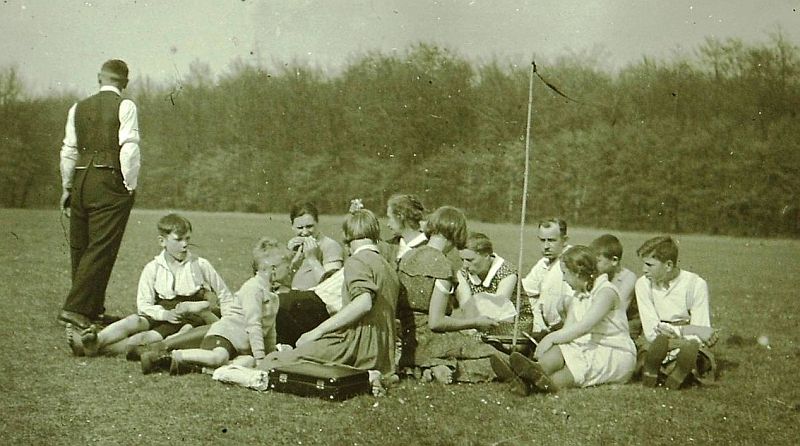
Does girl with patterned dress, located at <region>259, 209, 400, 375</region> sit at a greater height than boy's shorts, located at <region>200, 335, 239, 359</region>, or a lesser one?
greater

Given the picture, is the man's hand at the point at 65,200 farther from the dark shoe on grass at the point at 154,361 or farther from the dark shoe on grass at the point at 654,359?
the dark shoe on grass at the point at 654,359

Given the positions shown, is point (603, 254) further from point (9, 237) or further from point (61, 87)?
point (9, 237)

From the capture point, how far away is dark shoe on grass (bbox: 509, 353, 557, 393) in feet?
13.8

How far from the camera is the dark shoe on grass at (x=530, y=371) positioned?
165 inches

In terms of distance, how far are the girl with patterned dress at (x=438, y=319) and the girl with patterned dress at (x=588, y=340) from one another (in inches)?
14.3

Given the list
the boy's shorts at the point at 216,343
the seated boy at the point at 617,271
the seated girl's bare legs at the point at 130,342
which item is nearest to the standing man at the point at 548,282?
the seated boy at the point at 617,271

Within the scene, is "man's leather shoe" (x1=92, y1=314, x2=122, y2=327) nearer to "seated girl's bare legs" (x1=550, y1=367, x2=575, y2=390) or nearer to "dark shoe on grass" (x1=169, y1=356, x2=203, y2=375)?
"dark shoe on grass" (x1=169, y1=356, x2=203, y2=375)

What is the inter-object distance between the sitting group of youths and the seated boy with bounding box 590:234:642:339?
0.4 inches

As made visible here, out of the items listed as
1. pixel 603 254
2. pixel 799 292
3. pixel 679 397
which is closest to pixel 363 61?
pixel 603 254

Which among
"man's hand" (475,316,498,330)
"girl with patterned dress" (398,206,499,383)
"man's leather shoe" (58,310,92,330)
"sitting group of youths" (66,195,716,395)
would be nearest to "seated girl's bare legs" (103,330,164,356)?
"sitting group of youths" (66,195,716,395)

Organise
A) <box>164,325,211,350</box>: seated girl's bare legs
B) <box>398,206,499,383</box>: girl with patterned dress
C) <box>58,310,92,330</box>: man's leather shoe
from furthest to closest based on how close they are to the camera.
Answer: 1. <box>58,310,92,330</box>: man's leather shoe
2. <box>164,325,211,350</box>: seated girl's bare legs
3. <box>398,206,499,383</box>: girl with patterned dress

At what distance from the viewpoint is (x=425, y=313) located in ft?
15.5

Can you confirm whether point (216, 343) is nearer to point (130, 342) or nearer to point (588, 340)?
point (130, 342)

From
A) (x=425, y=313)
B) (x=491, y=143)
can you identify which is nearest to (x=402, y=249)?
(x=425, y=313)
